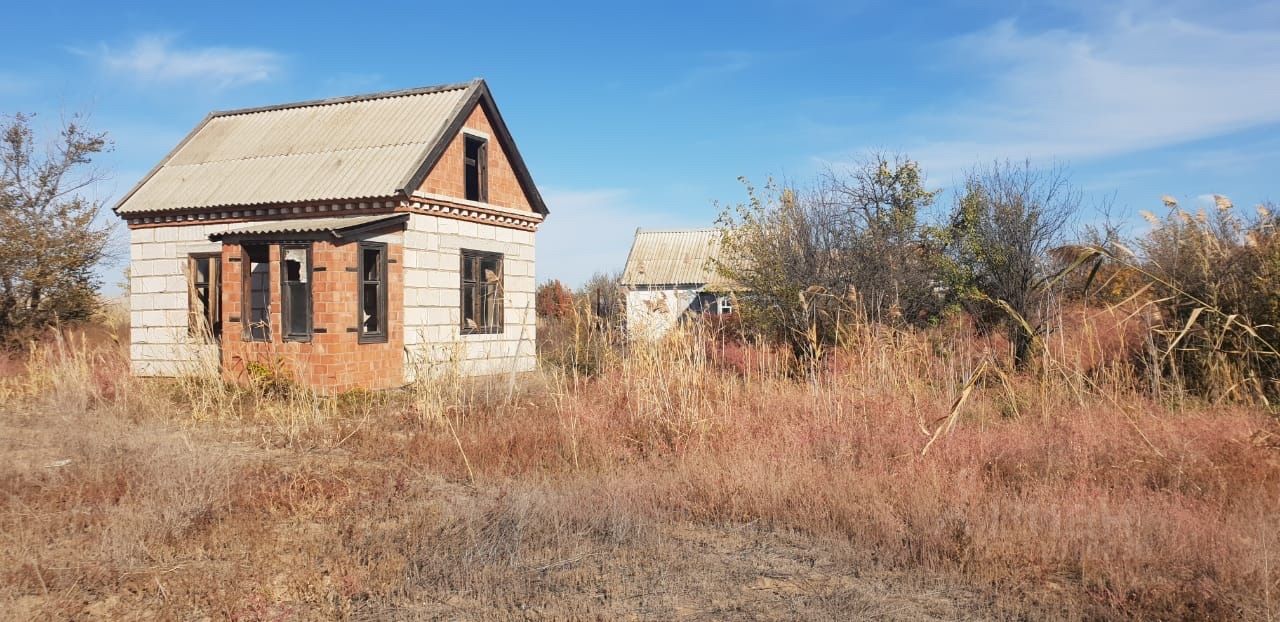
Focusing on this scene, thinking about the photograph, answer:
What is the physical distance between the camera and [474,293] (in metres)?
15.5

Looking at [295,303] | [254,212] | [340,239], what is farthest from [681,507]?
[254,212]

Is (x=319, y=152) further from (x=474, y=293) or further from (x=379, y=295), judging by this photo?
(x=474, y=293)

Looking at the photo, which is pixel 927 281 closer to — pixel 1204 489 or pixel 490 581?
pixel 1204 489

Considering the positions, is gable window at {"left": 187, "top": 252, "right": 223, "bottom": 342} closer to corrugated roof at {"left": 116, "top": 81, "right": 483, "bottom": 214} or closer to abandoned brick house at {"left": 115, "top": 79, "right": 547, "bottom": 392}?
abandoned brick house at {"left": 115, "top": 79, "right": 547, "bottom": 392}

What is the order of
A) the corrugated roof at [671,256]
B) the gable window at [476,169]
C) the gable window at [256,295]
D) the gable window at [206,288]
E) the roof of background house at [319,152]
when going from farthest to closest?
the corrugated roof at [671,256] → the gable window at [476,169] → the gable window at [206,288] → the roof of background house at [319,152] → the gable window at [256,295]

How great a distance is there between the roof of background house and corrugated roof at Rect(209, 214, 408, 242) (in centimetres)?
35

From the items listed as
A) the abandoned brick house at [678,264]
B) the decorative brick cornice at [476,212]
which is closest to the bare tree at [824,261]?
the decorative brick cornice at [476,212]

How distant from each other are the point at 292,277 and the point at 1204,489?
15.8m

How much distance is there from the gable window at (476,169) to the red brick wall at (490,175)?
0.13m

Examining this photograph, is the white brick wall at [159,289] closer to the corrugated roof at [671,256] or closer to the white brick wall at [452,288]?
the white brick wall at [452,288]

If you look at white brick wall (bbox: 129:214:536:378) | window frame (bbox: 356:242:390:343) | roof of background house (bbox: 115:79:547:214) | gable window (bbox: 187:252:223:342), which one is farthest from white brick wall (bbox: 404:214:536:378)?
gable window (bbox: 187:252:223:342)

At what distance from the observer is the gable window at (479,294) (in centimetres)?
1531

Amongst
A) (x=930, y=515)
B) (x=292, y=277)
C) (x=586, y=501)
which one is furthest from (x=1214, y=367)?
(x=292, y=277)

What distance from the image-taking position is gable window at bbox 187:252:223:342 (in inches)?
585
